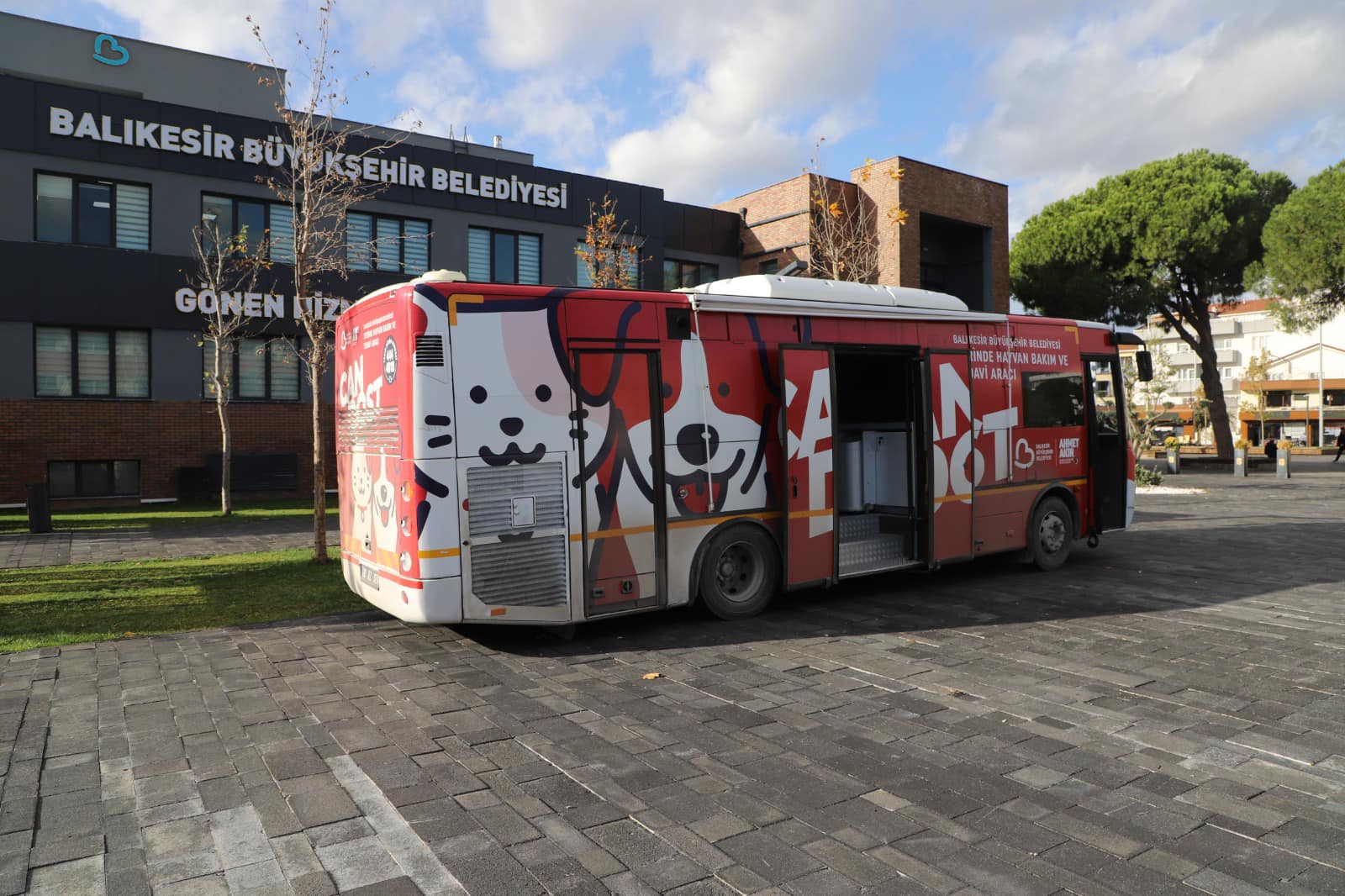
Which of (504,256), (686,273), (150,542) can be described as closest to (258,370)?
(504,256)

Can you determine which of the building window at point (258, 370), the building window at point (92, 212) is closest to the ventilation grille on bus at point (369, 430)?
the building window at point (258, 370)

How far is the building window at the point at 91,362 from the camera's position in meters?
19.1

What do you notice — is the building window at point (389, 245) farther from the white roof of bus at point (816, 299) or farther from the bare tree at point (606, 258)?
the white roof of bus at point (816, 299)

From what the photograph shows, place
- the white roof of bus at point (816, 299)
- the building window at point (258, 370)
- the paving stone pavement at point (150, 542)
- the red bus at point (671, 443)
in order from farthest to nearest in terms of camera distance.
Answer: the building window at point (258, 370), the paving stone pavement at point (150, 542), the white roof of bus at point (816, 299), the red bus at point (671, 443)

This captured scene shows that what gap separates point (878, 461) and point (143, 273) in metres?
17.8

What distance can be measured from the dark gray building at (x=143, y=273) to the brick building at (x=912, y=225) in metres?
10.1

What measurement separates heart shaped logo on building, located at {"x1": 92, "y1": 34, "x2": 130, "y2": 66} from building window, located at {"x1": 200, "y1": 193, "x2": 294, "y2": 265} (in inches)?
458

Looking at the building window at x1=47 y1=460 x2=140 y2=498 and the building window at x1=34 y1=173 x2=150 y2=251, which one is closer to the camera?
the building window at x1=34 y1=173 x2=150 y2=251

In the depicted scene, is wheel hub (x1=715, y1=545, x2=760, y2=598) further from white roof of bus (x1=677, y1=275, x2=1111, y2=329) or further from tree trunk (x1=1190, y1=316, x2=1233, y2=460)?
tree trunk (x1=1190, y1=316, x2=1233, y2=460)

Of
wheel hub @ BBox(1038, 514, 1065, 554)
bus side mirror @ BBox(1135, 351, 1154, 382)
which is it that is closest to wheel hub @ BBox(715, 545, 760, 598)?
wheel hub @ BBox(1038, 514, 1065, 554)

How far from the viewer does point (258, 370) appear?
21.5 meters

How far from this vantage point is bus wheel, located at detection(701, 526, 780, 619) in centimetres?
800

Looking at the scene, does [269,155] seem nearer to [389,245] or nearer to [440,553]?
[389,245]

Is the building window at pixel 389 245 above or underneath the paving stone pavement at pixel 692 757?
above
